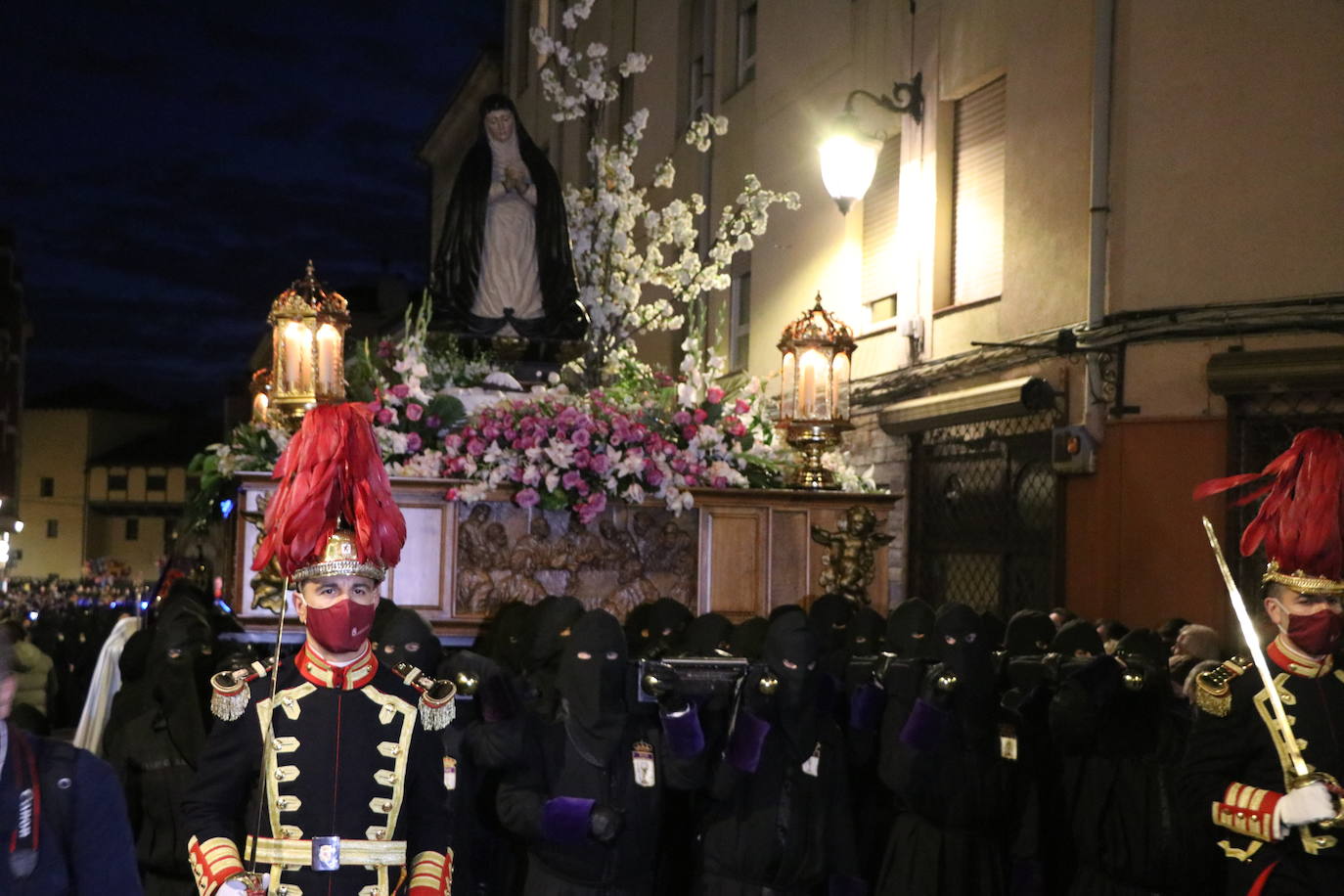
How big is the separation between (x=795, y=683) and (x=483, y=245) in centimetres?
528

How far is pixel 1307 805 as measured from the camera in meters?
4.82

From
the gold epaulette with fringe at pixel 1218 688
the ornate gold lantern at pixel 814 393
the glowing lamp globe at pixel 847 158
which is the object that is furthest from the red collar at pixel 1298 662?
the glowing lamp globe at pixel 847 158

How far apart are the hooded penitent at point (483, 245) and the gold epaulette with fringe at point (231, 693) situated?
6574 mm

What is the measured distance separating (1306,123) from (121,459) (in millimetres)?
67273

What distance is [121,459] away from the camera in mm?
71250

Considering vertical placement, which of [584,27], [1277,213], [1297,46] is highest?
[584,27]

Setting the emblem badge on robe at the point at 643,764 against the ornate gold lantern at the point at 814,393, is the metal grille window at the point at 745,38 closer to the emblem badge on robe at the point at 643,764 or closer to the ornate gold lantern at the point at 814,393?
the ornate gold lantern at the point at 814,393

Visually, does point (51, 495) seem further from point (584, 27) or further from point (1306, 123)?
point (1306, 123)

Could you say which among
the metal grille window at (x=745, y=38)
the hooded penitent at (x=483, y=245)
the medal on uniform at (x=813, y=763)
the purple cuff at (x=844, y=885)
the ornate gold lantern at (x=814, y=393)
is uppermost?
the metal grille window at (x=745, y=38)

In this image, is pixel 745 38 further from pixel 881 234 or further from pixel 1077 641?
pixel 1077 641

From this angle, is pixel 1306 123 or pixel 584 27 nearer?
pixel 1306 123

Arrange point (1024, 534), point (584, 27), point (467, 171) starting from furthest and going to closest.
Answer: point (584, 27) < point (1024, 534) < point (467, 171)

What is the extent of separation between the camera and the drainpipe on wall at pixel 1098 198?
11.7 m

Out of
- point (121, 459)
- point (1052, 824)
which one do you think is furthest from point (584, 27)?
point (121, 459)
